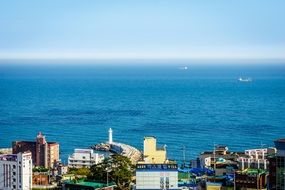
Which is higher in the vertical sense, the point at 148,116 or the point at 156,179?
the point at 148,116

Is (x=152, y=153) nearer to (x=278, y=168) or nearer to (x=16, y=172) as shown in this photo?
(x=16, y=172)

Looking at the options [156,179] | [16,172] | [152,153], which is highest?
[152,153]

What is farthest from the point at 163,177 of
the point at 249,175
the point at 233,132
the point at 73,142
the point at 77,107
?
the point at 77,107

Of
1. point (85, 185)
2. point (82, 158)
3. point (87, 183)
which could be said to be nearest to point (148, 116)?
point (82, 158)

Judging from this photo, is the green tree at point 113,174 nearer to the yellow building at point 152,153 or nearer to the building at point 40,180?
the building at point 40,180

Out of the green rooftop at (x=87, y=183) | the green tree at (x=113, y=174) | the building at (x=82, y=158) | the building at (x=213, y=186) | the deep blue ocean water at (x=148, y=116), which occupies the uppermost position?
the deep blue ocean water at (x=148, y=116)

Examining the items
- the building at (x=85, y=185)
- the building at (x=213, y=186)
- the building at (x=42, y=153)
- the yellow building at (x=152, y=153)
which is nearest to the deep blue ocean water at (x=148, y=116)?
the building at (x=42, y=153)
